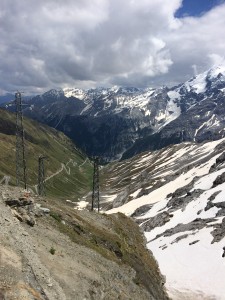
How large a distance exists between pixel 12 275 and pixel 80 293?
7288 millimetres

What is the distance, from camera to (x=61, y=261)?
120ft

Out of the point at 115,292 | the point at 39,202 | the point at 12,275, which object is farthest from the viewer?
the point at 39,202

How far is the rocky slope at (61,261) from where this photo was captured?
28.5 meters

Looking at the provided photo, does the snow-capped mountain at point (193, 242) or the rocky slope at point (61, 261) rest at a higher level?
the rocky slope at point (61, 261)

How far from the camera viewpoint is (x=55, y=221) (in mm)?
47094

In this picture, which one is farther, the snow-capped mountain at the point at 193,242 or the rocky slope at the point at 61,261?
the snow-capped mountain at the point at 193,242

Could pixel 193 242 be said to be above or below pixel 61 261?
below

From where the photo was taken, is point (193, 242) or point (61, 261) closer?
point (61, 261)

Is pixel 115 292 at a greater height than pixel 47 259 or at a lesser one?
lesser

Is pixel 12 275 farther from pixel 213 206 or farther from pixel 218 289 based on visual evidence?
pixel 213 206

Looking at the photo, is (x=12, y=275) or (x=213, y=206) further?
(x=213, y=206)

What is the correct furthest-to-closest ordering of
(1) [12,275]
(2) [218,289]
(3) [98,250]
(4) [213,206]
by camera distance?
(4) [213,206] < (2) [218,289] < (3) [98,250] < (1) [12,275]

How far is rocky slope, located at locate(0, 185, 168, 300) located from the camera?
2848 cm

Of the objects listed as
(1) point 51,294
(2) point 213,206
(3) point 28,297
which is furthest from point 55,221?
(2) point 213,206
